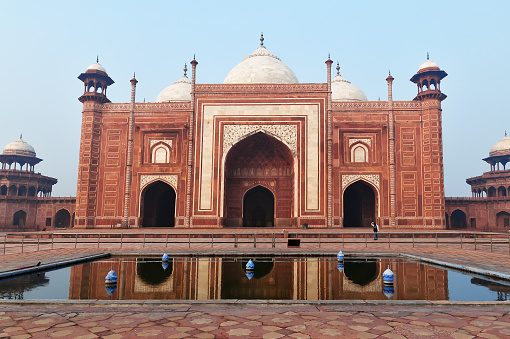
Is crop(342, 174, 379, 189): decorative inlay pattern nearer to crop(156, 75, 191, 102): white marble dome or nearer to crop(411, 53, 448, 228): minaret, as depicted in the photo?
crop(411, 53, 448, 228): minaret

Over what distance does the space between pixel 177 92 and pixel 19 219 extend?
14417 mm

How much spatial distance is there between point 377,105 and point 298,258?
559 inches

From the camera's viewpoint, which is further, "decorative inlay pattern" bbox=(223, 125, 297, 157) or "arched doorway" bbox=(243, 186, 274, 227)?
"arched doorway" bbox=(243, 186, 274, 227)

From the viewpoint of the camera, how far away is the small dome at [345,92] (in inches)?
1016

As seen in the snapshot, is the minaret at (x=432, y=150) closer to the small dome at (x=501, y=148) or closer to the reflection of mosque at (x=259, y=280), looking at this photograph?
the small dome at (x=501, y=148)

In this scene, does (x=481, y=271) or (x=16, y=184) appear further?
(x=16, y=184)

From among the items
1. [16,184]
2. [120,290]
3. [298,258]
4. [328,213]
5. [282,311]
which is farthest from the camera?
[16,184]

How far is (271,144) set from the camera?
20797 millimetres

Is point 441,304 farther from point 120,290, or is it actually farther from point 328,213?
point 328,213

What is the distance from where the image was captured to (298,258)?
7934 millimetres

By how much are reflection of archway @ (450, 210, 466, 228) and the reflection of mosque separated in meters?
20.1

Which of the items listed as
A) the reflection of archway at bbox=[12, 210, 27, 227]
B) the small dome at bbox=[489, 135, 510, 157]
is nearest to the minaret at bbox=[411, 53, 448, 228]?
the small dome at bbox=[489, 135, 510, 157]

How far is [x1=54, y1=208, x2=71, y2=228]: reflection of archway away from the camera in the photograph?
26.4 meters

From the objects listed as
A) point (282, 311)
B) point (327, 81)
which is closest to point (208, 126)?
point (327, 81)
